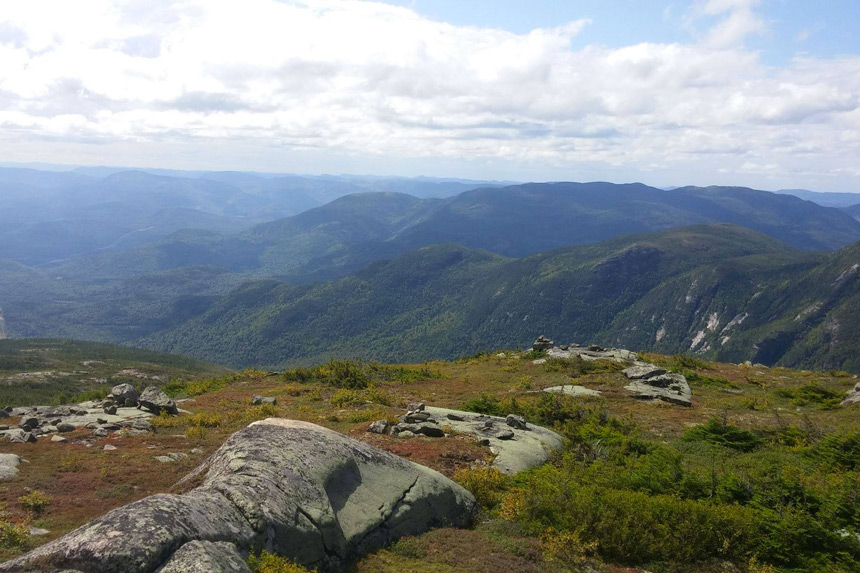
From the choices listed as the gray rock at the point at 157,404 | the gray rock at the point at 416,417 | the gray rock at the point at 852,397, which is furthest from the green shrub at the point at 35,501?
the gray rock at the point at 852,397

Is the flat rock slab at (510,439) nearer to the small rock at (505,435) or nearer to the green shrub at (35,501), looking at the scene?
the small rock at (505,435)

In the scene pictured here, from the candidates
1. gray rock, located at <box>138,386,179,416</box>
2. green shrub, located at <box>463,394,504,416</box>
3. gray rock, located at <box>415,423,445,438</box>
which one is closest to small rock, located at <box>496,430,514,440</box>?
gray rock, located at <box>415,423,445,438</box>

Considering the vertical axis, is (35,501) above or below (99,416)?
above

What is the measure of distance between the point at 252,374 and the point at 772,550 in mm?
45165

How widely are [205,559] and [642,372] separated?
1604 inches

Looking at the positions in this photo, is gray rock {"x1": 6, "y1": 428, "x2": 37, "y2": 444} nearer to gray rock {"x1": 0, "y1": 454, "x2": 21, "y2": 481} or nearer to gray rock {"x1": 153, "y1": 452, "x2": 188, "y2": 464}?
gray rock {"x1": 0, "y1": 454, "x2": 21, "y2": 481}

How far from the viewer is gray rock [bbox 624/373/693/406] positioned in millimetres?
36062

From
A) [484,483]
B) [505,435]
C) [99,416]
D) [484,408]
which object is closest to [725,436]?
[505,435]

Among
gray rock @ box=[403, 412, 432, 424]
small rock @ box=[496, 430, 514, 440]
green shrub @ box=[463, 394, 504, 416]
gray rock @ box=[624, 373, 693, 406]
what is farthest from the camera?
gray rock @ box=[624, 373, 693, 406]

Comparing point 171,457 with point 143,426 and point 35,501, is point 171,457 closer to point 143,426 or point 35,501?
point 35,501

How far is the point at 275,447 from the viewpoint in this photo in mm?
14188

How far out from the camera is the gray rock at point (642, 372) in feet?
136

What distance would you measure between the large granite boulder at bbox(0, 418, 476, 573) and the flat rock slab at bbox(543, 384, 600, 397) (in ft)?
71.7

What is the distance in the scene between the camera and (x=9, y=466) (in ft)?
57.9
